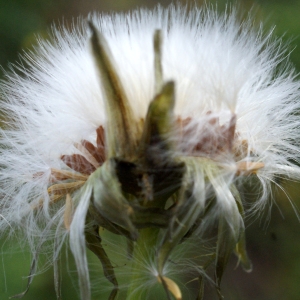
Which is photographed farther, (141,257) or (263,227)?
(263,227)

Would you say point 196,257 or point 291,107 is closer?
point 196,257

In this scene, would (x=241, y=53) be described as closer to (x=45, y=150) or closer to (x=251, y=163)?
(x=251, y=163)

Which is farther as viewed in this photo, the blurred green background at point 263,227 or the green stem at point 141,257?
the blurred green background at point 263,227

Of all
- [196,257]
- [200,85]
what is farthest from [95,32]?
[196,257]

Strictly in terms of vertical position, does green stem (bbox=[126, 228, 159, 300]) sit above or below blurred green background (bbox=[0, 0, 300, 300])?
below

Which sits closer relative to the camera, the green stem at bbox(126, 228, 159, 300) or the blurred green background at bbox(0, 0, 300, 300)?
the green stem at bbox(126, 228, 159, 300)

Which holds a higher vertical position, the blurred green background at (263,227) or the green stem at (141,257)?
the blurred green background at (263,227)

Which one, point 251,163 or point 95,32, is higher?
point 95,32

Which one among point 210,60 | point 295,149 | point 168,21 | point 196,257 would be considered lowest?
point 196,257

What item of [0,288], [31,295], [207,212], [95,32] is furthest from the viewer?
[31,295]

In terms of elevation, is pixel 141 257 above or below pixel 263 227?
below

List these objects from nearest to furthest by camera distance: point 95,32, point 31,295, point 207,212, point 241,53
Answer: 1. point 95,32
2. point 207,212
3. point 241,53
4. point 31,295
